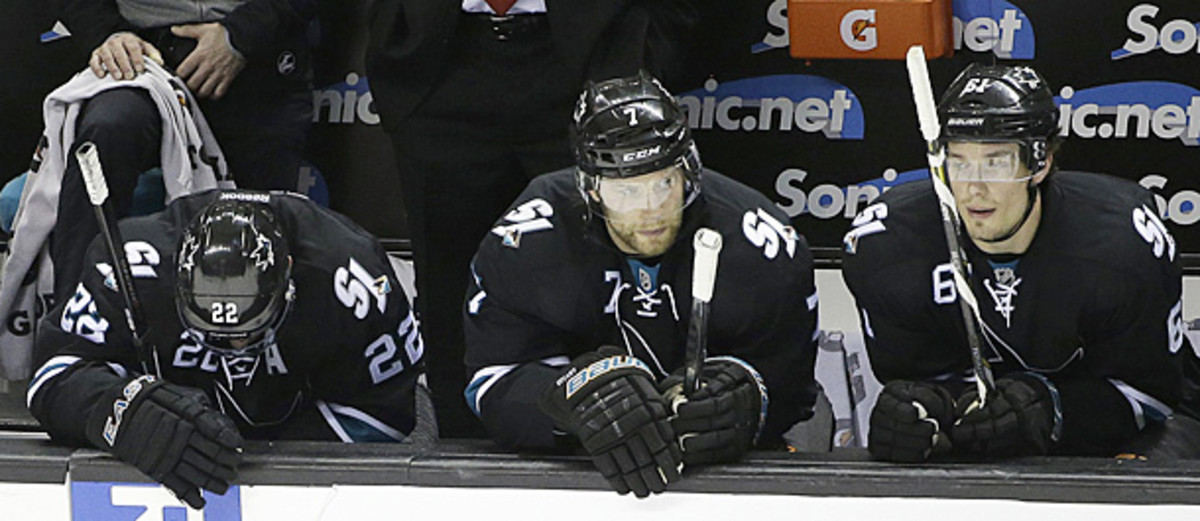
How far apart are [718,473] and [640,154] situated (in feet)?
1.83

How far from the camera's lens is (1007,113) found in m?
3.00

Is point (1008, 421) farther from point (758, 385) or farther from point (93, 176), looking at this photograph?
point (93, 176)

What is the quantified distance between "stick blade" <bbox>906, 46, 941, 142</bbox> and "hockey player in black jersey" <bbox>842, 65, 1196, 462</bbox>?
205mm

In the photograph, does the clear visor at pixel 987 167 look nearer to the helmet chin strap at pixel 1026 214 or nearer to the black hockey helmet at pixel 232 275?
the helmet chin strap at pixel 1026 214

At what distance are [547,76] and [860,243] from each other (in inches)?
32.0

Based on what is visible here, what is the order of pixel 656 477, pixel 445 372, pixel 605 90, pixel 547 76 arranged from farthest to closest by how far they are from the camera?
1. pixel 445 372
2. pixel 547 76
3. pixel 605 90
4. pixel 656 477

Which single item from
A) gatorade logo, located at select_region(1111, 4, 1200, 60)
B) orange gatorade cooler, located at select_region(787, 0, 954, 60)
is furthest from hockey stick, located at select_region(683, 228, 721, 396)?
gatorade logo, located at select_region(1111, 4, 1200, 60)

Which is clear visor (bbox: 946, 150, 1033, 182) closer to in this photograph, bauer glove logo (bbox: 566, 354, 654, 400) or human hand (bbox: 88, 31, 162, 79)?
bauer glove logo (bbox: 566, 354, 654, 400)

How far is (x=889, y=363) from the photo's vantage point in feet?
10.6

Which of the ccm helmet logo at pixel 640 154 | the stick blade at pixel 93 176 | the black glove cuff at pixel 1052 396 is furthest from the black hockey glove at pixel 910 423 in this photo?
the stick blade at pixel 93 176

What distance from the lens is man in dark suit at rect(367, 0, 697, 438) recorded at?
3.66m

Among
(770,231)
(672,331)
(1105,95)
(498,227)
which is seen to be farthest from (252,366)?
(1105,95)

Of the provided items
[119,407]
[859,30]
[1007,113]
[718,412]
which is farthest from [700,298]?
[859,30]

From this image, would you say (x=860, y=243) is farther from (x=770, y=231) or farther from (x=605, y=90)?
(x=605, y=90)
